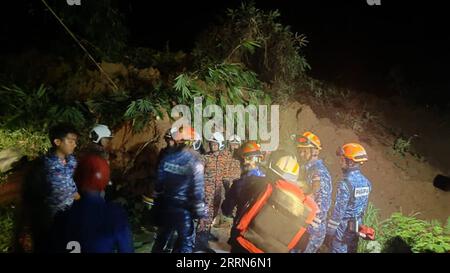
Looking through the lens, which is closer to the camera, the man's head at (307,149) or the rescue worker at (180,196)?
the rescue worker at (180,196)

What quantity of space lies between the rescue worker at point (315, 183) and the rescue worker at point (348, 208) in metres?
0.15

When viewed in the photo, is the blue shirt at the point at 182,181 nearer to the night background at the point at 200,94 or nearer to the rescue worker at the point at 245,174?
the rescue worker at the point at 245,174

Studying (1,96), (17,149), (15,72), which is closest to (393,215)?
(17,149)

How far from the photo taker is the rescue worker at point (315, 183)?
209 inches

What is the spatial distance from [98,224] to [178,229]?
60.6 inches

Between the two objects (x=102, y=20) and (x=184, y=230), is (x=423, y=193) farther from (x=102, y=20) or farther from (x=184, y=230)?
(x=102, y=20)

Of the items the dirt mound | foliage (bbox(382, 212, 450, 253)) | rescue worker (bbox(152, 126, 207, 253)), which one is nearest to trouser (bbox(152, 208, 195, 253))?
rescue worker (bbox(152, 126, 207, 253))

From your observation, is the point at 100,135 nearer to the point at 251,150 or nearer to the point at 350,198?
the point at 251,150

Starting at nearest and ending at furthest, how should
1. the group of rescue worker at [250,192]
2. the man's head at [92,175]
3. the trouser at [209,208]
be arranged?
the man's head at [92,175], the group of rescue worker at [250,192], the trouser at [209,208]

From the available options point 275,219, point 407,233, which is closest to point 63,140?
point 275,219

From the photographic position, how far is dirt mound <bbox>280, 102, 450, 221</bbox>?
6.78 metres

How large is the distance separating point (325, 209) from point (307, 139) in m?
1.09

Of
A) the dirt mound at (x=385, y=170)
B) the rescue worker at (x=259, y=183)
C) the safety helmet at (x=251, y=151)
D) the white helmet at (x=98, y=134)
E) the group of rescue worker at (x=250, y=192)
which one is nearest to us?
the rescue worker at (x=259, y=183)

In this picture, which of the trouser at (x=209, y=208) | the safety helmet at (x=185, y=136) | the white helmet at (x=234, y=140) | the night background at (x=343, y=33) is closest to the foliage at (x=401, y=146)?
the night background at (x=343, y=33)
